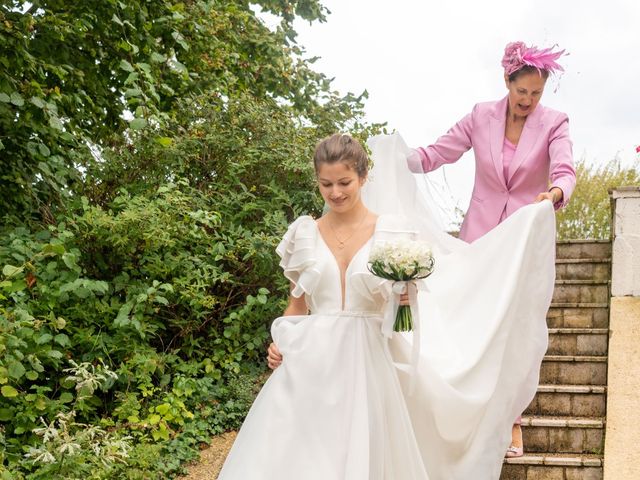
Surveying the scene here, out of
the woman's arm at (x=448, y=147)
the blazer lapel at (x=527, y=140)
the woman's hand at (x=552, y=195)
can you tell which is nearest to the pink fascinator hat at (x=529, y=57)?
the blazer lapel at (x=527, y=140)

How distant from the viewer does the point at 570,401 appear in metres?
5.88

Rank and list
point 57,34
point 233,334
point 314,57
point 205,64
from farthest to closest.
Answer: point 314,57
point 205,64
point 57,34
point 233,334

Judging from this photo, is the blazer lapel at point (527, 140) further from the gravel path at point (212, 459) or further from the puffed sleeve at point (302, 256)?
the gravel path at point (212, 459)

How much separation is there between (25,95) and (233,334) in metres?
2.48

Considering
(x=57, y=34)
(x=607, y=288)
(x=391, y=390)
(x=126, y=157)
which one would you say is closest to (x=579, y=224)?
(x=607, y=288)

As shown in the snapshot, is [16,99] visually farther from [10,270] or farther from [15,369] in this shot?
[15,369]

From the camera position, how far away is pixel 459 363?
14.3 feet

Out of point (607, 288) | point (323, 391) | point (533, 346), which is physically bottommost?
point (323, 391)

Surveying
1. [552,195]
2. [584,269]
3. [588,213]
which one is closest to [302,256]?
[552,195]

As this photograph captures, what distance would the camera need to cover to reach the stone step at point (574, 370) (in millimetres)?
6165

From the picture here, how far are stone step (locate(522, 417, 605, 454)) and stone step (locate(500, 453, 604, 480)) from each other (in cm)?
31

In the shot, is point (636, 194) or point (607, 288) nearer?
point (636, 194)

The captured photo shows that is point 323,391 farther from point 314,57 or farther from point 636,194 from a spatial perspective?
point 314,57

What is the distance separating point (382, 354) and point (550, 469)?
1938 millimetres
